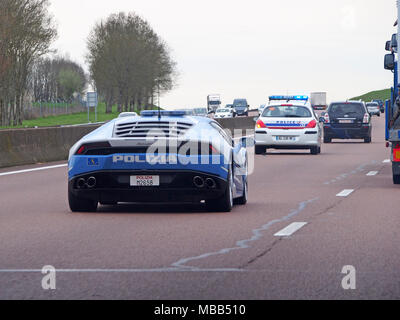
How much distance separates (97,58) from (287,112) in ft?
263

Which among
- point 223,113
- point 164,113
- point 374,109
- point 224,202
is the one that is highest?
point 164,113

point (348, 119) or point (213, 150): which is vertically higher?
point (213, 150)

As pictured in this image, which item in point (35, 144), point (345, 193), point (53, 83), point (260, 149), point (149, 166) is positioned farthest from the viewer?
point (53, 83)

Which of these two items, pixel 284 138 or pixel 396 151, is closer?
pixel 396 151

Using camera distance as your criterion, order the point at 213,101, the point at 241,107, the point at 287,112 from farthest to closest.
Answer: the point at 213,101, the point at 241,107, the point at 287,112

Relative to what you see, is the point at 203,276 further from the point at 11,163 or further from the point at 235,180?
the point at 11,163

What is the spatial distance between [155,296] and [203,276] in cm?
93

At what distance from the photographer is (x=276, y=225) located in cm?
1128

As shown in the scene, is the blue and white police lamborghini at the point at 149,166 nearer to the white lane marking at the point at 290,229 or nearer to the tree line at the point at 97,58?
the white lane marking at the point at 290,229

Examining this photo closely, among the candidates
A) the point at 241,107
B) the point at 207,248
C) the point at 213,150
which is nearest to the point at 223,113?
the point at 241,107

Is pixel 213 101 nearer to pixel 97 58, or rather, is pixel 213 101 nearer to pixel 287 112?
pixel 97 58

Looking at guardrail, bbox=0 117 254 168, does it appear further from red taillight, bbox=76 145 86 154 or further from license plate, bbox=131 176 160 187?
license plate, bbox=131 176 160 187

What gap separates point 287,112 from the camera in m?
30.3

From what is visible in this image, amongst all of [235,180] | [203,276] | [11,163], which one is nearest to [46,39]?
[11,163]
